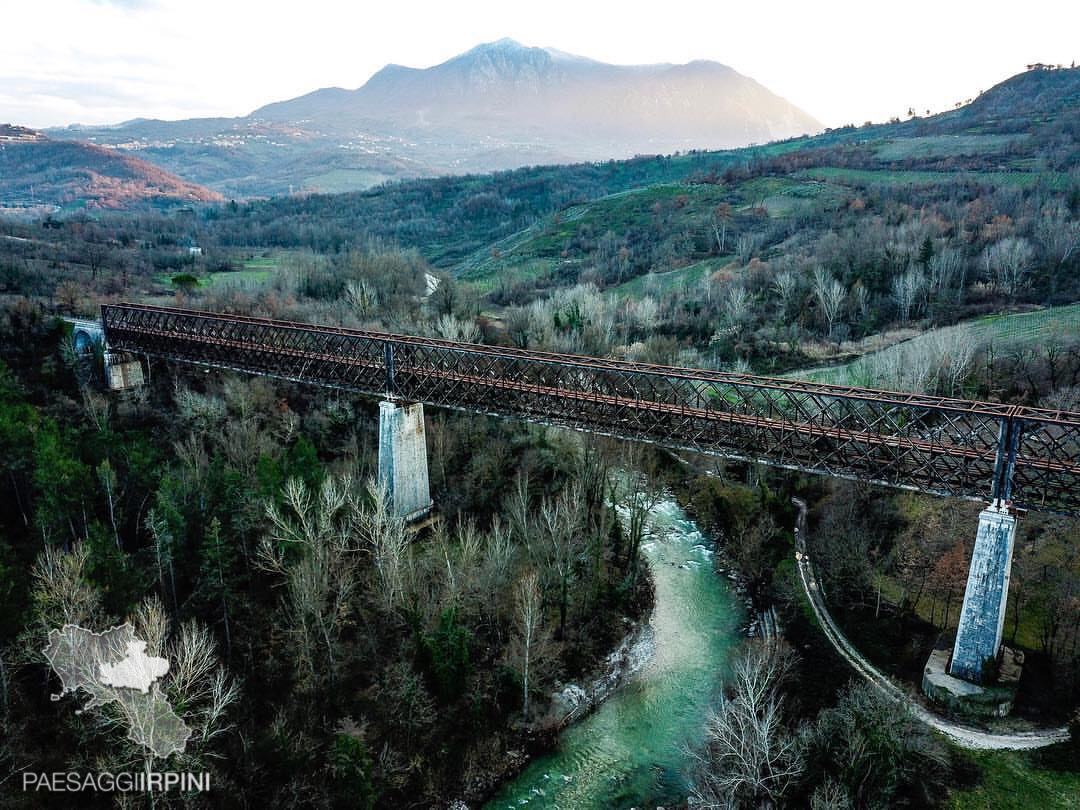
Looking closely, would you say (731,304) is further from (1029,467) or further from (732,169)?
(732,169)

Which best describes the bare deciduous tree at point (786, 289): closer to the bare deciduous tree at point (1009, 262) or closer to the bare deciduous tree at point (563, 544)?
the bare deciduous tree at point (1009, 262)

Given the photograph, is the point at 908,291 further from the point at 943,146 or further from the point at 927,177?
the point at 943,146

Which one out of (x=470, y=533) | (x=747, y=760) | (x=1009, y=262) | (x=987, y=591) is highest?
(x=1009, y=262)

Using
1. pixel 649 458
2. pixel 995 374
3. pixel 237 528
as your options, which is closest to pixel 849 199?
pixel 995 374

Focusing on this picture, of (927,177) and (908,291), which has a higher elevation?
(927,177)

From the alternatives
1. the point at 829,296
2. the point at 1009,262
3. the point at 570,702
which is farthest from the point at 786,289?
the point at 570,702

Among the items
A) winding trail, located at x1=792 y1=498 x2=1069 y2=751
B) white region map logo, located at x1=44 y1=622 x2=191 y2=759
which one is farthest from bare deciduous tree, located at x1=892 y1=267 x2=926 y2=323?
white region map logo, located at x1=44 y1=622 x2=191 y2=759

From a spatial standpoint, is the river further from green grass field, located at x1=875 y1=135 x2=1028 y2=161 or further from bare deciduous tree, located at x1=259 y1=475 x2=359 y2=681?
green grass field, located at x1=875 y1=135 x2=1028 y2=161
